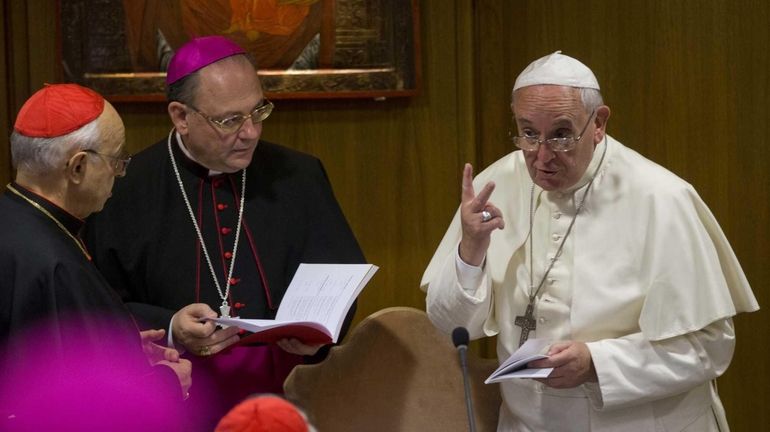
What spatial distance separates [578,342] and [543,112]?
726mm

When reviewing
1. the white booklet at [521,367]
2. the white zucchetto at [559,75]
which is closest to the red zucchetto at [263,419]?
the white booklet at [521,367]

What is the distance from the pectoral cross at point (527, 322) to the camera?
154 inches

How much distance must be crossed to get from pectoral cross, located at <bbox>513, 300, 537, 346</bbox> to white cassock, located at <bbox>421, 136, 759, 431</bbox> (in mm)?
32

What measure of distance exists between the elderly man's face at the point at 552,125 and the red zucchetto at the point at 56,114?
1.32 meters

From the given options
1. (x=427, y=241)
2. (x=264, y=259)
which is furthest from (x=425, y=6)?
(x=264, y=259)

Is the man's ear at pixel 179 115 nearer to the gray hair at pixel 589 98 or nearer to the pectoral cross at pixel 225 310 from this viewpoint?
the pectoral cross at pixel 225 310

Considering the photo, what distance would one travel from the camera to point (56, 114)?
3.38 meters

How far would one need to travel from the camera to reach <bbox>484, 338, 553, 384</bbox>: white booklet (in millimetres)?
3447

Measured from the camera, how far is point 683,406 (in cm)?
384

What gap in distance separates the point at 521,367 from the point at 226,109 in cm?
139

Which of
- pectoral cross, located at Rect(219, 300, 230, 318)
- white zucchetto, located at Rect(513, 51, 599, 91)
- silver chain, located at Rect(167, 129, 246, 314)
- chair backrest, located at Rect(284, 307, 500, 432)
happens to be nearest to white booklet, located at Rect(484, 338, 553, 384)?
chair backrest, located at Rect(284, 307, 500, 432)

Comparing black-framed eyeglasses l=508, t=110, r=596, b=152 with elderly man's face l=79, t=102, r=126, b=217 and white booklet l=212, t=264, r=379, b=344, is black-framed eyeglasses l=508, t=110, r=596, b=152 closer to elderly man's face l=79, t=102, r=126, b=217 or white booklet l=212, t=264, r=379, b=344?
white booklet l=212, t=264, r=379, b=344

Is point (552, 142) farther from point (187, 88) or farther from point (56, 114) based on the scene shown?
point (56, 114)

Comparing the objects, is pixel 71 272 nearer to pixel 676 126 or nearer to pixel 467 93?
pixel 467 93
